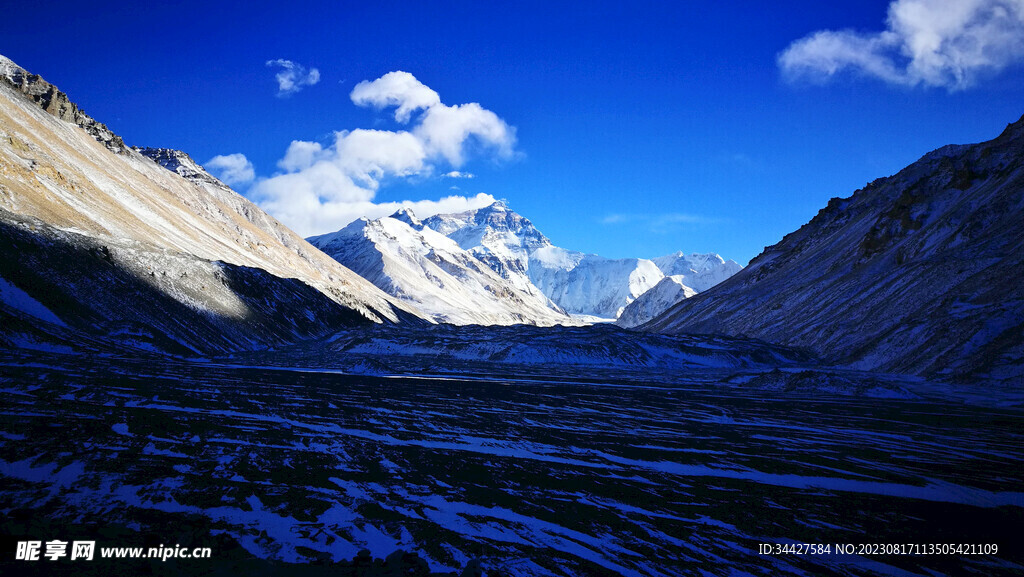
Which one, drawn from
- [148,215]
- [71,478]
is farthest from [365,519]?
[148,215]

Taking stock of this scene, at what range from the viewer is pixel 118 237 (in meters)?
82.2

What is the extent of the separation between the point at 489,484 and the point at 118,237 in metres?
86.8

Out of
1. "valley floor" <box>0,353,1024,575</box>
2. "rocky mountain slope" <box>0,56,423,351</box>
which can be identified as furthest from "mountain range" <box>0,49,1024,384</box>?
"valley floor" <box>0,353,1024,575</box>

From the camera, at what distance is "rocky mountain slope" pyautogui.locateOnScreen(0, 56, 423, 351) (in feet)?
211

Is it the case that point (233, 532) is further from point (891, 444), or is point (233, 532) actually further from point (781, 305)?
point (781, 305)

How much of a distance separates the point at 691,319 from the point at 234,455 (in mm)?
146895

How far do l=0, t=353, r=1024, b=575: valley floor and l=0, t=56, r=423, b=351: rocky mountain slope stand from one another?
123ft

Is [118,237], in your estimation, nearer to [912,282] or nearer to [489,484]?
→ [489,484]

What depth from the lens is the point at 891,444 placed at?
86.4 ft

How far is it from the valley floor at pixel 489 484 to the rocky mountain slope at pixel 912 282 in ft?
121

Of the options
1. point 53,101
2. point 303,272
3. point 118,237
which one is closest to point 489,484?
point 118,237

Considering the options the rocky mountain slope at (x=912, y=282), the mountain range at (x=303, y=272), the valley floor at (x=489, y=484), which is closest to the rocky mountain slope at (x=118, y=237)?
the mountain range at (x=303, y=272)

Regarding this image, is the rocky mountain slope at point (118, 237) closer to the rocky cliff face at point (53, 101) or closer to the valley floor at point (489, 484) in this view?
the rocky cliff face at point (53, 101)

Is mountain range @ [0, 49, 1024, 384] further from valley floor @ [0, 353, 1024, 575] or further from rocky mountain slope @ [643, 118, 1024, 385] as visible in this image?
valley floor @ [0, 353, 1024, 575]
